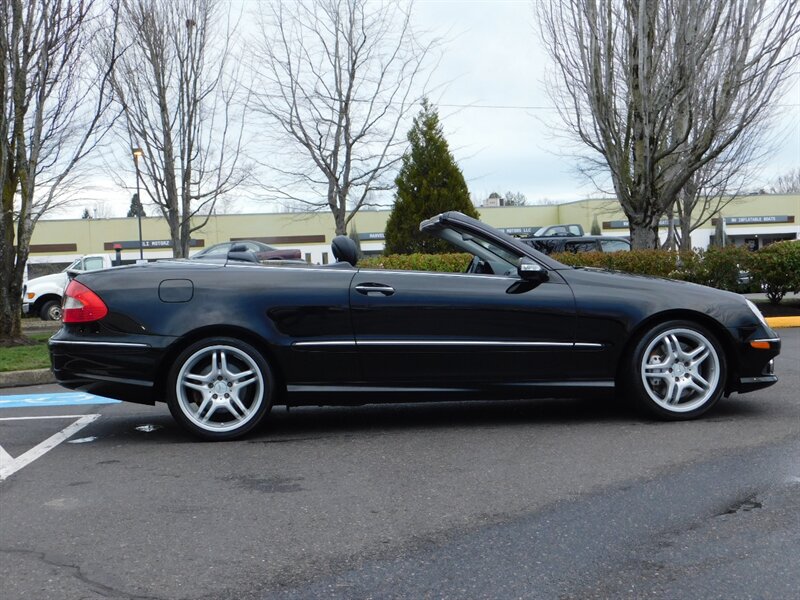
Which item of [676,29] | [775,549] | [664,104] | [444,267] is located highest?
[676,29]

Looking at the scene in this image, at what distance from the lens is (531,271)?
5371 millimetres

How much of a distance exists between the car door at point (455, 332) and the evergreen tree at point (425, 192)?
12344mm

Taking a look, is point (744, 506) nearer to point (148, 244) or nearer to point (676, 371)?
point (676, 371)

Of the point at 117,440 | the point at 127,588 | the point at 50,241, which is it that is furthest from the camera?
the point at 50,241

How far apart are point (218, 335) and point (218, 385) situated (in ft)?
1.01

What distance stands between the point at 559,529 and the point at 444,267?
37.1 ft

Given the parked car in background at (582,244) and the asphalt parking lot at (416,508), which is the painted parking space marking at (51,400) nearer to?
the asphalt parking lot at (416,508)

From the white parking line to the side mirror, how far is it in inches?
124

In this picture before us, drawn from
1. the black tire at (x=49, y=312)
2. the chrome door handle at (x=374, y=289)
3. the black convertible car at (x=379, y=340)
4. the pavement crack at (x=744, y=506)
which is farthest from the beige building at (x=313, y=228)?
the pavement crack at (x=744, y=506)

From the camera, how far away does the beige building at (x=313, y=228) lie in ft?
177

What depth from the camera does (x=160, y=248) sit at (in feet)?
185

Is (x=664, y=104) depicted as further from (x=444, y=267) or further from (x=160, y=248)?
(x=160, y=248)

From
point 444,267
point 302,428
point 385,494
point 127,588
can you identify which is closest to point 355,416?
point 302,428

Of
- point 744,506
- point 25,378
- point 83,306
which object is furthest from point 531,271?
point 25,378
